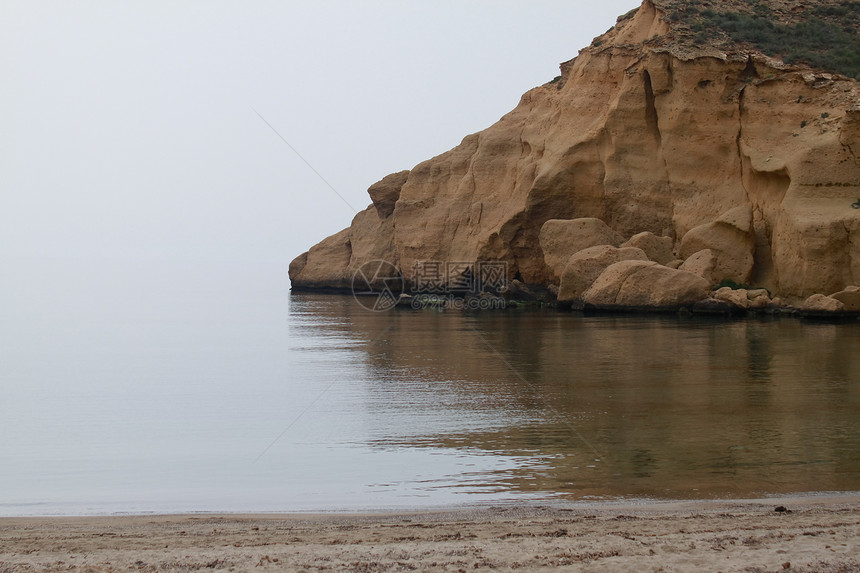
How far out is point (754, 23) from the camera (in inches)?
1607

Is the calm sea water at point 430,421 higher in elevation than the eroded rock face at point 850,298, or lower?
lower

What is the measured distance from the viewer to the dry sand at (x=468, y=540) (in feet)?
17.9

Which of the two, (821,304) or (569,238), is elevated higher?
(569,238)

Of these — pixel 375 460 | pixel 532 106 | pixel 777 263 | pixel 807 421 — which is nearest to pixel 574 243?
pixel 777 263

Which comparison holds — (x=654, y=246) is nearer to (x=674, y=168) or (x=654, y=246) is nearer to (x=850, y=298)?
(x=674, y=168)

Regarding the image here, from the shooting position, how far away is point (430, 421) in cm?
1226

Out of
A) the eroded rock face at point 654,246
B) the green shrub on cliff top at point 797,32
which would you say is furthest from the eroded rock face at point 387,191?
the eroded rock face at point 654,246

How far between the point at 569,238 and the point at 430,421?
85.6 ft

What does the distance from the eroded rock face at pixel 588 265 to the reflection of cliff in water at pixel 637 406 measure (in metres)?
9.19

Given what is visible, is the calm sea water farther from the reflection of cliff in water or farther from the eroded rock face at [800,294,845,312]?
the eroded rock face at [800,294,845,312]

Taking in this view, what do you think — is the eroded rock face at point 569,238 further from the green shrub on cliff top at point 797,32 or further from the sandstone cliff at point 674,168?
the green shrub on cliff top at point 797,32

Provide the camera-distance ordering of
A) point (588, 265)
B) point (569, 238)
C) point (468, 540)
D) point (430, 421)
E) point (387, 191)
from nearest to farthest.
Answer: point (468, 540) → point (430, 421) → point (588, 265) → point (569, 238) → point (387, 191)

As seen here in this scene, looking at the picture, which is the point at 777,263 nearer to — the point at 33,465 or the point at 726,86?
the point at 726,86

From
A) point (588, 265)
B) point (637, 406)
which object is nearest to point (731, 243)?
point (588, 265)
